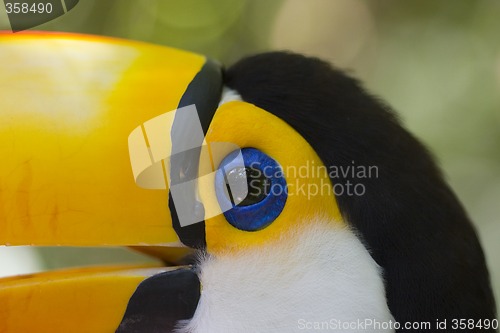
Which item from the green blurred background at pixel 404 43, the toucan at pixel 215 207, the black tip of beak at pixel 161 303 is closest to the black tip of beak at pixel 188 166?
the toucan at pixel 215 207

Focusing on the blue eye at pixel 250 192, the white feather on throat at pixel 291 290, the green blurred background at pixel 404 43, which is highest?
the green blurred background at pixel 404 43

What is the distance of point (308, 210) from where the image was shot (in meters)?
1.69

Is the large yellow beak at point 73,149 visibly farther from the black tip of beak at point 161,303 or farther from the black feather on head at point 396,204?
the black feather on head at point 396,204

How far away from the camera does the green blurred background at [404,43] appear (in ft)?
15.2

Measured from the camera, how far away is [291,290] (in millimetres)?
1676

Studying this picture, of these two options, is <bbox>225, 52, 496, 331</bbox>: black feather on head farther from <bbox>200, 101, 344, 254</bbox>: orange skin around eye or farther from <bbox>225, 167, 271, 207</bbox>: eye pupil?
<bbox>225, 167, 271, 207</bbox>: eye pupil

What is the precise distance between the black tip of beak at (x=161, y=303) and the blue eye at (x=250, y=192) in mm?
201

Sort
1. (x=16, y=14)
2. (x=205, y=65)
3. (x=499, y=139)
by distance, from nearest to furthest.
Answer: (x=205, y=65)
(x=16, y=14)
(x=499, y=139)

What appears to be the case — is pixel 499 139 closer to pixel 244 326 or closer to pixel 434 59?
pixel 434 59

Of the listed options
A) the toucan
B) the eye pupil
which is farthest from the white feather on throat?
the eye pupil

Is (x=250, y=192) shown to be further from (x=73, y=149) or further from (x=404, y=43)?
(x=404, y=43)

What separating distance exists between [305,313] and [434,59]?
3.70 meters

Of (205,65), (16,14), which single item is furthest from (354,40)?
(205,65)

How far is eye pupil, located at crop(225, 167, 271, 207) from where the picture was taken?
1.69m
